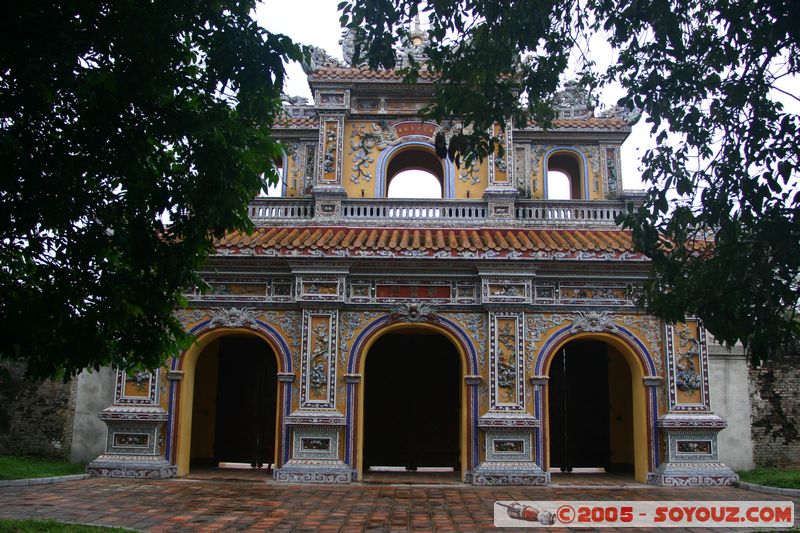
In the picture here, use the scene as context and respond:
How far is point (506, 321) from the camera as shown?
41.5 feet

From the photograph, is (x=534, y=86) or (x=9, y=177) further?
(x=534, y=86)

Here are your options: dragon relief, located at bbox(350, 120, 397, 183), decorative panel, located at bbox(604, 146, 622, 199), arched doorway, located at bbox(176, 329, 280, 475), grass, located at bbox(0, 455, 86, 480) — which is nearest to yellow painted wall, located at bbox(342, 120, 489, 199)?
dragon relief, located at bbox(350, 120, 397, 183)

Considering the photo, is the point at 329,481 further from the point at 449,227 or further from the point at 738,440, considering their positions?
the point at 738,440

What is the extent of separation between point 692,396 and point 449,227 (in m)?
5.52

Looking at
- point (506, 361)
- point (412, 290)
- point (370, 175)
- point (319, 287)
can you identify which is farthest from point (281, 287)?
point (506, 361)

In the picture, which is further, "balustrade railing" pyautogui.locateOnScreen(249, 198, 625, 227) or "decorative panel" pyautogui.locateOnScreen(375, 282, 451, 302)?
"balustrade railing" pyautogui.locateOnScreen(249, 198, 625, 227)

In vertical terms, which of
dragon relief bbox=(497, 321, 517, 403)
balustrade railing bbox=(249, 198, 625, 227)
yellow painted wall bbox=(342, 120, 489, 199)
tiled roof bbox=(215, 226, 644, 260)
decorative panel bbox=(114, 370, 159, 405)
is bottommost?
decorative panel bbox=(114, 370, 159, 405)

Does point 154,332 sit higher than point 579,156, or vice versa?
point 579,156

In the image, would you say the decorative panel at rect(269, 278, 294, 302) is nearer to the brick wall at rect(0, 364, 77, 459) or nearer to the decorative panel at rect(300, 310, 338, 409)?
the decorative panel at rect(300, 310, 338, 409)

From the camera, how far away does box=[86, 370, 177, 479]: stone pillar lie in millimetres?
12227

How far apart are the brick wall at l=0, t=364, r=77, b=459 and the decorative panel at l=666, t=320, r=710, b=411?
38.4 feet

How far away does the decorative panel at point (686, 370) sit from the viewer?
491 inches

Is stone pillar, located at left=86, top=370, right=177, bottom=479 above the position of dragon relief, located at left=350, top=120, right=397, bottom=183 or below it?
below

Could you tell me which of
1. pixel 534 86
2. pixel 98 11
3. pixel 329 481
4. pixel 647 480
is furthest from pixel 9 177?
pixel 647 480
